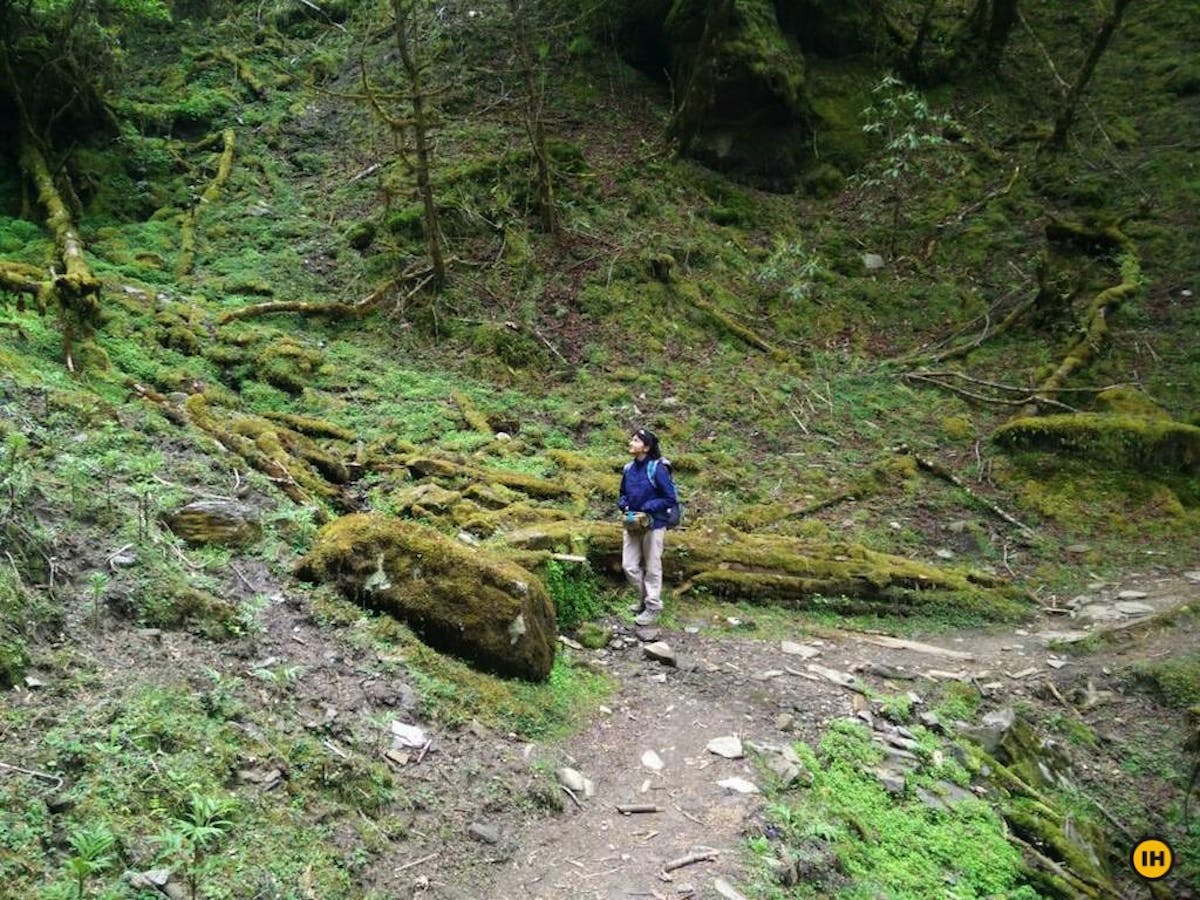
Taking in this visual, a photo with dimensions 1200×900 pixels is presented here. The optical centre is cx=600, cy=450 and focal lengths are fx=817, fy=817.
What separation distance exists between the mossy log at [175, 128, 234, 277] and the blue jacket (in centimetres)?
927

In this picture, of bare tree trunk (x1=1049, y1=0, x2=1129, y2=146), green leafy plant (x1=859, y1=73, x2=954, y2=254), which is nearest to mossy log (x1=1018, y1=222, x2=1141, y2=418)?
green leafy plant (x1=859, y1=73, x2=954, y2=254)

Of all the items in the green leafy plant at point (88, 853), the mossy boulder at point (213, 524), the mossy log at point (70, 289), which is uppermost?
the mossy log at point (70, 289)

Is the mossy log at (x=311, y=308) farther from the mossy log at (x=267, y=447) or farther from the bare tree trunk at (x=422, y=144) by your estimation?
the mossy log at (x=267, y=447)

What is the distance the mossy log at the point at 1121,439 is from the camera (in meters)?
11.9

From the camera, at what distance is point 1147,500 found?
11766 millimetres

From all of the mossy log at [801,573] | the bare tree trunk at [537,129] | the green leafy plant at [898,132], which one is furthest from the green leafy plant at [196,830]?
the green leafy plant at [898,132]

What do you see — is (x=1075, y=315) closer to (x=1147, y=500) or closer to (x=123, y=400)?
(x=1147, y=500)

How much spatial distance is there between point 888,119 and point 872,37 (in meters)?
2.88

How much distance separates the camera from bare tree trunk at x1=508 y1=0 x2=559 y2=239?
1527 centimetres

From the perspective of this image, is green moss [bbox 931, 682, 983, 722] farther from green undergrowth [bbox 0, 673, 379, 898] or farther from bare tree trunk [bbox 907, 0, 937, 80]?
bare tree trunk [bbox 907, 0, 937, 80]

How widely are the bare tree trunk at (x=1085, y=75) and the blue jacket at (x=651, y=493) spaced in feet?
51.8

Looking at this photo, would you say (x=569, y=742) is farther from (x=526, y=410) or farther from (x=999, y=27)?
(x=999, y=27)

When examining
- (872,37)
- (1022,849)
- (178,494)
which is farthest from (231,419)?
(872,37)

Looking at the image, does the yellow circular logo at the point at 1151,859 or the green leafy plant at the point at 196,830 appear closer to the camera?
the green leafy plant at the point at 196,830
